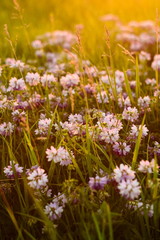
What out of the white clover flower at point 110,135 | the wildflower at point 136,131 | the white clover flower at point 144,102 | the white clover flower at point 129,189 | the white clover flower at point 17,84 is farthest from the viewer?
the white clover flower at point 144,102

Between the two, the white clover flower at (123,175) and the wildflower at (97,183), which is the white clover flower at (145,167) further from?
the wildflower at (97,183)

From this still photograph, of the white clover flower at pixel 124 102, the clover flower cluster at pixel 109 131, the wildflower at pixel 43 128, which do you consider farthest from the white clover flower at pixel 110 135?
the white clover flower at pixel 124 102

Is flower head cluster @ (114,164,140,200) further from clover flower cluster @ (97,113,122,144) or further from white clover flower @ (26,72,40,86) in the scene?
white clover flower @ (26,72,40,86)

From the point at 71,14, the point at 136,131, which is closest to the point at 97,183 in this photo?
the point at 136,131

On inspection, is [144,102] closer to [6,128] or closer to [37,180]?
[6,128]

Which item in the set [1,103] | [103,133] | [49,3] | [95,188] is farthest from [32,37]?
[95,188]

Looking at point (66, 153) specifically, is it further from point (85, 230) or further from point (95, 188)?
point (85, 230)

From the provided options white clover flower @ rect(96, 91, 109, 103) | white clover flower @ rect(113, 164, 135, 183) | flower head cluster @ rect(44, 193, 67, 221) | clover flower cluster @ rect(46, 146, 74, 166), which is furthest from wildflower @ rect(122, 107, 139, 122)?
flower head cluster @ rect(44, 193, 67, 221)
